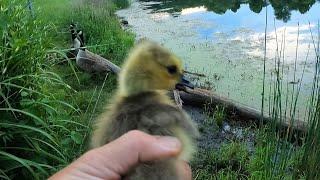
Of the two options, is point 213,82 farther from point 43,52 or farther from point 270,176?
point 43,52

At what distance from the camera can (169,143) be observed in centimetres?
154

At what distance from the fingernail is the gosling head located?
0.30 metres

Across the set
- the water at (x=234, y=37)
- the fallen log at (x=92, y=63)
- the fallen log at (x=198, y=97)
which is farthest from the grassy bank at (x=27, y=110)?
the fallen log at (x=92, y=63)

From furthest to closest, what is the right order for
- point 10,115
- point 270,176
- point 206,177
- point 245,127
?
point 245,127, point 206,177, point 270,176, point 10,115

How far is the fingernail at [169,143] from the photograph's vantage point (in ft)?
4.97

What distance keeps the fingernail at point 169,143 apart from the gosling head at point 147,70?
0.30 m

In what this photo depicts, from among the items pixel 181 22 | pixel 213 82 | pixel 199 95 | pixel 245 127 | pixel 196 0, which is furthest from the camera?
pixel 196 0

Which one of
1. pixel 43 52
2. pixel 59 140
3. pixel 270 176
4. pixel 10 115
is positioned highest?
pixel 43 52

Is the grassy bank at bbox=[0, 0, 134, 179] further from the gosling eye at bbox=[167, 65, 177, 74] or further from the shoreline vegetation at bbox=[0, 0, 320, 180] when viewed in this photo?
the gosling eye at bbox=[167, 65, 177, 74]

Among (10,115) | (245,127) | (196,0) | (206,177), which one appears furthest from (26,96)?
(196,0)

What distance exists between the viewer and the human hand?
153 cm

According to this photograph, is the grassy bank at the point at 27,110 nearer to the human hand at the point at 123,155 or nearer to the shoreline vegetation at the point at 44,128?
the shoreline vegetation at the point at 44,128

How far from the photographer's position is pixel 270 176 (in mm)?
3904

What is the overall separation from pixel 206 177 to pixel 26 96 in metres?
2.30
